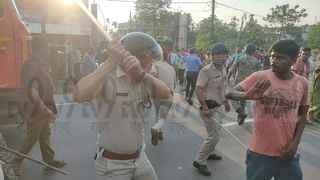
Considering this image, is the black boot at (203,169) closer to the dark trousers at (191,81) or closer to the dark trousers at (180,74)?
the dark trousers at (191,81)

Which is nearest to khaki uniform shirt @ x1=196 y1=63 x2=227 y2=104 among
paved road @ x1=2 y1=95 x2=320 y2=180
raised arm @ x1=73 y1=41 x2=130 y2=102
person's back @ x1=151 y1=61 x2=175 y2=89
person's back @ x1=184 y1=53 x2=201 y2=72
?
paved road @ x1=2 y1=95 x2=320 y2=180

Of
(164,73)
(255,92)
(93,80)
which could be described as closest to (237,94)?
(255,92)

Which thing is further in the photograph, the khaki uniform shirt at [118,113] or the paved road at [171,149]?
the paved road at [171,149]

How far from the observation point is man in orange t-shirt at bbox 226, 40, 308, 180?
313cm

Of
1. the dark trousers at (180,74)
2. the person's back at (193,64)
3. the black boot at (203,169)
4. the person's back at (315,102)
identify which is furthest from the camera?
the dark trousers at (180,74)

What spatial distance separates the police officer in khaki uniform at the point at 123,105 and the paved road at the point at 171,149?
2360 mm

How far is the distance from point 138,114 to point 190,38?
66.7 meters

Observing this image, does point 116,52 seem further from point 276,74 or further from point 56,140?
point 56,140

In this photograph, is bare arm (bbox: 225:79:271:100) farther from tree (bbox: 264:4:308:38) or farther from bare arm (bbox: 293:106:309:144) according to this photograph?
tree (bbox: 264:4:308:38)

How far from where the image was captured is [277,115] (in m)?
3.18

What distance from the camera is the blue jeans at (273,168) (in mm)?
3127

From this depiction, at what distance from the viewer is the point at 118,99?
2643mm

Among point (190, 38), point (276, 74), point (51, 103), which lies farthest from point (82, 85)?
point (190, 38)

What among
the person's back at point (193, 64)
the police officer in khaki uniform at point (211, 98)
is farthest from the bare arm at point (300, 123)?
the person's back at point (193, 64)
